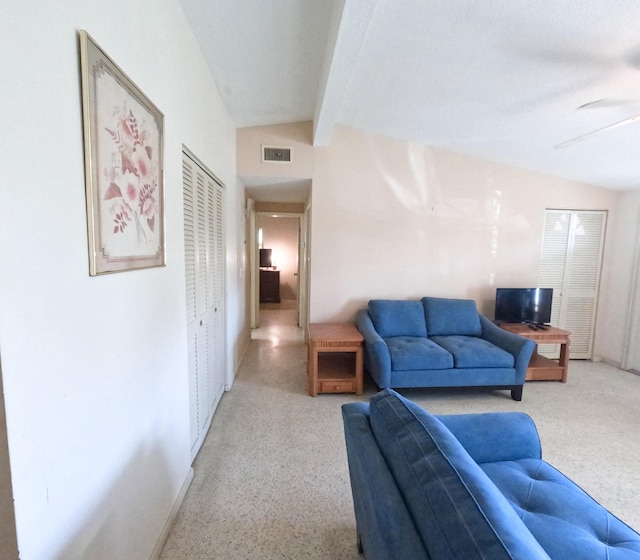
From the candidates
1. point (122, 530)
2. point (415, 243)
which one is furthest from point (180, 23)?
point (415, 243)

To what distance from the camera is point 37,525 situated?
28.6 inches

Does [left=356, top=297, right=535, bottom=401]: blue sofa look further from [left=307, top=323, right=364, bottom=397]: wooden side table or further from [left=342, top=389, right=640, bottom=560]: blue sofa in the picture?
[left=342, top=389, right=640, bottom=560]: blue sofa

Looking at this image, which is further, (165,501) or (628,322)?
(628,322)

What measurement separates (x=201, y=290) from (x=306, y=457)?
1360 mm

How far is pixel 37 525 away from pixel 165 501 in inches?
34.7

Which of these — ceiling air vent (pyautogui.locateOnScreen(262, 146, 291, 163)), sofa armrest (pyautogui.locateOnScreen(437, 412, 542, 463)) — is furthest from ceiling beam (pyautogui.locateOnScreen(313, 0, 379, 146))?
sofa armrest (pyautogui.locateOnScreen(437, 412, 542, 463))

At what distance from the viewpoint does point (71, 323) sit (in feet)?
2.75

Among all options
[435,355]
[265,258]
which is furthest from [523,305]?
[265,258]

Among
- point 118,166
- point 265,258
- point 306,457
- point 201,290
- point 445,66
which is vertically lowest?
point 306,457

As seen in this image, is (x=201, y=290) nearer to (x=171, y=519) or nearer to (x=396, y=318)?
(x=171, y=519)

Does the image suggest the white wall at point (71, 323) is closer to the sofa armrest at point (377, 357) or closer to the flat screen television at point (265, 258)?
the sofa armrest at point (377, 357)

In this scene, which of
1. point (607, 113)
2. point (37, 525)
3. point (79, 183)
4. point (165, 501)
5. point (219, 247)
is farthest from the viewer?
point (219, 247)

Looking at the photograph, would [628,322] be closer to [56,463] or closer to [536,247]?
[536,247]

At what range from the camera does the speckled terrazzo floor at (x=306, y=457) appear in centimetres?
147
